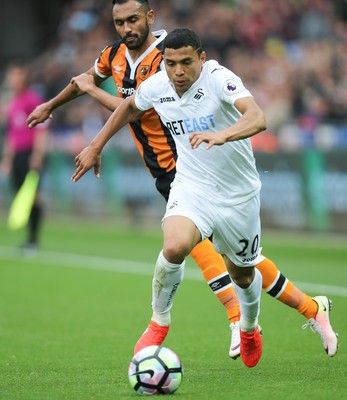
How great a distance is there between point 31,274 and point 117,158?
24.7 feet

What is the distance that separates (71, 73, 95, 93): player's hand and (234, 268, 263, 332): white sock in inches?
73.4

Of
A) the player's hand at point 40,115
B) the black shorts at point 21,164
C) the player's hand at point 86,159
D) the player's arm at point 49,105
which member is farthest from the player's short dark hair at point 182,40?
the black shorts at point 21,164

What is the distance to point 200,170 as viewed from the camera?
6.59 meters

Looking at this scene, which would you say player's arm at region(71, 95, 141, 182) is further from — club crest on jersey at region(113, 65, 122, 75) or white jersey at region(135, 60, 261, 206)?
club crest on jersey at region(113, 65, 122, 75)

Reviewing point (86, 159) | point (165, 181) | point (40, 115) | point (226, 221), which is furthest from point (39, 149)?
point (226, 221)

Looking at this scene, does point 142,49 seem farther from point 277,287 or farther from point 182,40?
point 277,287

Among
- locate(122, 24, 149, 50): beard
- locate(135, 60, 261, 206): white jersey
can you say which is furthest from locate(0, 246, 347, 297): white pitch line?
locate(135, 60, 261, 206): white jersey

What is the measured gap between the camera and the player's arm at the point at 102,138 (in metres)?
6.64

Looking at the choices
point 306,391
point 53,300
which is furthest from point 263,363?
point 53,300

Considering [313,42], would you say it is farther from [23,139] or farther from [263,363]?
[263,363]

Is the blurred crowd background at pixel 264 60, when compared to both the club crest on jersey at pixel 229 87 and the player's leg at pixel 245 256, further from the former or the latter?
the club crest on jersey at pixel 229 87

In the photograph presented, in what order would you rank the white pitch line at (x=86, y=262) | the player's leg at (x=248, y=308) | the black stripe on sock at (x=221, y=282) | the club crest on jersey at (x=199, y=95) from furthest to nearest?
1. the white pitch line at (x=86, y=262)
2. the black stripe on sock at (x=221, y=282)
3. the player's leg at (x=248, y=308)
4. the club crest on jersey at (x=199, y=95)

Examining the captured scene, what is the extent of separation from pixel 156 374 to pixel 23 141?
32.3 ft

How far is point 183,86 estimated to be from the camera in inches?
252
